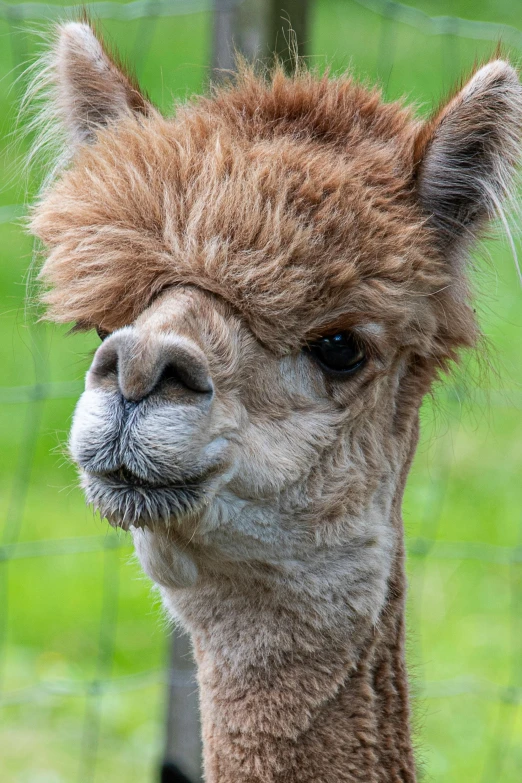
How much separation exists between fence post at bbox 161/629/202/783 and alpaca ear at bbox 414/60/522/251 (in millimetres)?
2081

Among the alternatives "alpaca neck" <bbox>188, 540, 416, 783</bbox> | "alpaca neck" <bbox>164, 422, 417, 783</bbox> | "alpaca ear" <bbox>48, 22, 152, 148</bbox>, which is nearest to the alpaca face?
"alpaca neck" <bbox>164, 422, 417, 783</bbox>

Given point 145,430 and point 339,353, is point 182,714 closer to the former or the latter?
point 339,353

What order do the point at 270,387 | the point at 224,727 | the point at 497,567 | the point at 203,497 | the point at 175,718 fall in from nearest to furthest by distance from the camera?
the point at 203,497, the point at 270,387, the point at 224,727, the point at 175,718, the point at 497,567

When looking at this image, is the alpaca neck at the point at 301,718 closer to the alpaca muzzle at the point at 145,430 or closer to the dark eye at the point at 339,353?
the alpaca muzzle at the point at 145,430

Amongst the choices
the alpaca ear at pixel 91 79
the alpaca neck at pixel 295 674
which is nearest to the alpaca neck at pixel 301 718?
the alpaca neck at pixel 295 674

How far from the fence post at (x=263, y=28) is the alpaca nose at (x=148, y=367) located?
1.53 meters

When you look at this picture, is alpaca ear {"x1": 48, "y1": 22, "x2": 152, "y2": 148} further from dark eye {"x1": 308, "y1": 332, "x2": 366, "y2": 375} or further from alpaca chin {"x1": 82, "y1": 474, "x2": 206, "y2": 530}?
alpaca chin {"x1": 82, "y1": 474, "x2": 206, "y2": 530}

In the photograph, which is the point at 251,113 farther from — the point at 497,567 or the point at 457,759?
the point at 497,567

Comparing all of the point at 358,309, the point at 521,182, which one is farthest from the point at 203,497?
the point at 521,182

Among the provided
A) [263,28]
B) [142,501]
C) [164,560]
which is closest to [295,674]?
[164,560]

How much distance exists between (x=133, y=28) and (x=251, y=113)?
914 cm

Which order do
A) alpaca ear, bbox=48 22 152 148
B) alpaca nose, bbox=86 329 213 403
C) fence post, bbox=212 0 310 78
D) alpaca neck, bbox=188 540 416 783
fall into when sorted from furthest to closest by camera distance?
fence post, bbox=212 0 310 78, alpaca ear, bbox=48 22 152 148, alpaca neck, bbox=188 540 416 783, alpaca nose, bbox=86 329 213 403

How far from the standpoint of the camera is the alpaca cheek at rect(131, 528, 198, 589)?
2424 mm

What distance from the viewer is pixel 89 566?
6.45m
